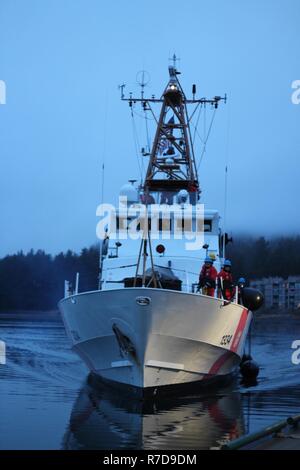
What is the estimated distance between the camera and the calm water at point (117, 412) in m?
10.1

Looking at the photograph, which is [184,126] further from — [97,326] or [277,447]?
[277,447]

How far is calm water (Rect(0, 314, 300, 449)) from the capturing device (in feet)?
33.2

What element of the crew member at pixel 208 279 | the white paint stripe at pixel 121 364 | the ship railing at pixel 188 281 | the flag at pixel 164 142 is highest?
the flag at pixel 164 142

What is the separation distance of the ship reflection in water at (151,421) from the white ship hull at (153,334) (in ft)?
1.67

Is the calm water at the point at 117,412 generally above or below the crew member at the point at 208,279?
below

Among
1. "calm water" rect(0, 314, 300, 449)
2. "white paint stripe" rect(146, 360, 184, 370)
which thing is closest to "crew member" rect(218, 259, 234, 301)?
"white paint stripe" rect(146, 360, 184, 370)

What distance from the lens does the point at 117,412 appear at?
12.7 m

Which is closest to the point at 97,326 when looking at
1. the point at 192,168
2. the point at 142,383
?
the point at 142,383

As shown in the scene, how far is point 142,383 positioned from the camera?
13562 millimetres

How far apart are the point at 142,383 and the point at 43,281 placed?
50533mm

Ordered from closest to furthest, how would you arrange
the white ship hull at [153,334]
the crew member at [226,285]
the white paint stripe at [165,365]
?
the white ship hull at [153,334]
the white paint stripe at [165,365]
the crew member at [226,285]

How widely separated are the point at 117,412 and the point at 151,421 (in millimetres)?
1103

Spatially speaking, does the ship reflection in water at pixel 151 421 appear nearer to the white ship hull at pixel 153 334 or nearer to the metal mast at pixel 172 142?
the white ship hull at pixel 153 334

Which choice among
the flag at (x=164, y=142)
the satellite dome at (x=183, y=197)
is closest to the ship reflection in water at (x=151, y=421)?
the satellite dome at (x=183, y=197)
